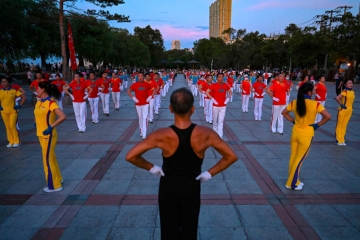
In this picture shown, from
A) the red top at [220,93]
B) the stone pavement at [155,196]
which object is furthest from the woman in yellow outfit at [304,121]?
the red top at [220,93]

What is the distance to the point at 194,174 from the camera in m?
2.55

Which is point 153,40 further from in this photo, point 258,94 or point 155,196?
point 155,196

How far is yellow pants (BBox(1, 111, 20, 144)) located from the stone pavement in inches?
14.0

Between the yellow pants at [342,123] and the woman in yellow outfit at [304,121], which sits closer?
the woman in yellow outfit at [304,121]

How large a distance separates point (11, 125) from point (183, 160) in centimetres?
714

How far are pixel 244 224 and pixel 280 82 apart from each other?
6667 mm

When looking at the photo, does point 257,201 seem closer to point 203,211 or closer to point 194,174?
point 203,211

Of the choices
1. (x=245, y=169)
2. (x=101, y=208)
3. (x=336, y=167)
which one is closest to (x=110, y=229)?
(x=101, y=208)

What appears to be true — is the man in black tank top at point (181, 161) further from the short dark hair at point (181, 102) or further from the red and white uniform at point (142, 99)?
the red and white uniform at point (142, 99)

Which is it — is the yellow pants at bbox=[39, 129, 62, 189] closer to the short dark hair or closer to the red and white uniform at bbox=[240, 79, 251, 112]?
the short dark hair

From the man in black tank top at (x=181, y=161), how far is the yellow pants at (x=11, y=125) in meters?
6.70

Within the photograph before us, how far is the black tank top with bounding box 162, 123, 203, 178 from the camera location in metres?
2.42

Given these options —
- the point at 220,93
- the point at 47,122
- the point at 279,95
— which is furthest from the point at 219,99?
the point at 47,122

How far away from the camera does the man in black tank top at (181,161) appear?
2.43 metres
